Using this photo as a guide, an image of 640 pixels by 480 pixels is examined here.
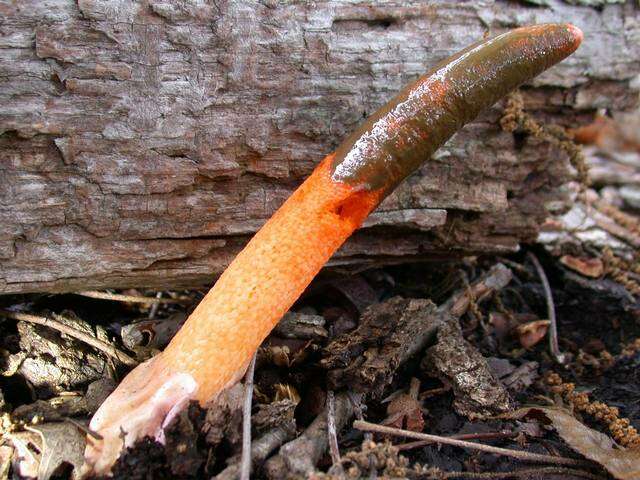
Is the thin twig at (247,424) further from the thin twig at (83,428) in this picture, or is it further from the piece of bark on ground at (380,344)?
the thin twig at (83,428)

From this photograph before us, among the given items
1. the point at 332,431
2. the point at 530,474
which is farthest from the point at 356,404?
the point at 530,474

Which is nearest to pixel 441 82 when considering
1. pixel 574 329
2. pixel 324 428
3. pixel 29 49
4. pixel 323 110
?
pixel 323 110

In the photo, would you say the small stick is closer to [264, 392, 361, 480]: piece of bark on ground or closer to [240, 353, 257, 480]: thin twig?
[264, 392, 361, 480]: piece of bark on ground

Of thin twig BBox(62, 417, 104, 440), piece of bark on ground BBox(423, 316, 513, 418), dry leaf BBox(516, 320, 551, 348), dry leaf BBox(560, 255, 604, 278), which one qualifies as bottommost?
thin twig BBox(62, 417, 104, 440)

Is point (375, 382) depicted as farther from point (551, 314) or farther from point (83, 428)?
point (551, 314)

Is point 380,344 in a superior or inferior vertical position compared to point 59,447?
superior

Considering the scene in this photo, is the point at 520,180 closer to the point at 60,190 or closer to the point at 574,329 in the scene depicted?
the point at 574,329

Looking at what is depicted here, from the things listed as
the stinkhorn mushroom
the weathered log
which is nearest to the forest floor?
the stinkhorn mushroom

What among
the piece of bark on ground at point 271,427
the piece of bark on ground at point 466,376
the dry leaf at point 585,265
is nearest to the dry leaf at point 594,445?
the piece of bark on ground at point 466,376
